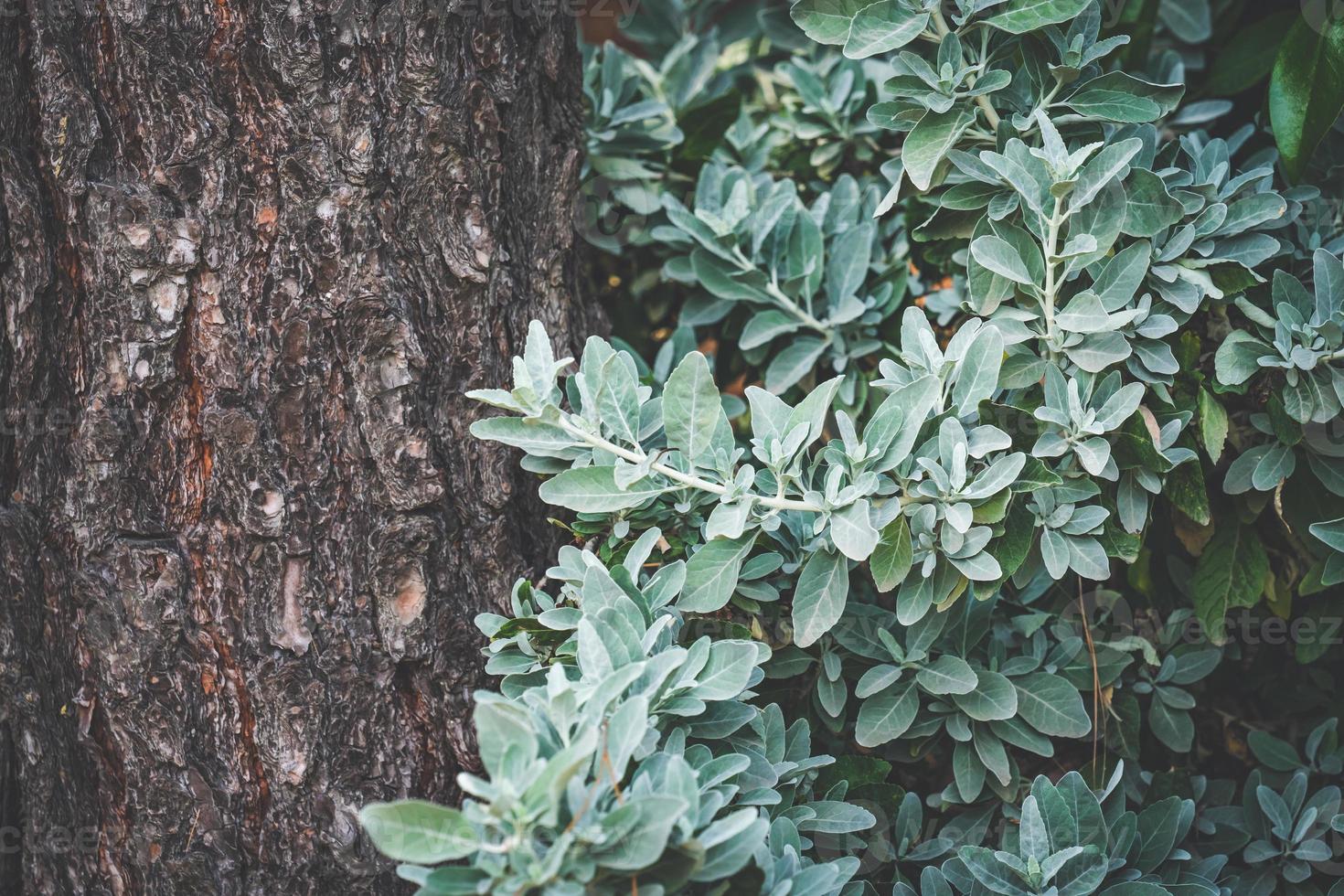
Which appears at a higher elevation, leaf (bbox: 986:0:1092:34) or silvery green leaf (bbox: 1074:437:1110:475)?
leaf (bbox: 986:0:1092:34)

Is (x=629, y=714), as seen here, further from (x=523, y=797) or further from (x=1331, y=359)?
(x=1331, y=359)

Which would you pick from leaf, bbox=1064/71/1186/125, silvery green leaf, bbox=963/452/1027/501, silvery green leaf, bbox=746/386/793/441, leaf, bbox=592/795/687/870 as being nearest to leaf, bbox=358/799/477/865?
leaf, bbox=592/795/687/870

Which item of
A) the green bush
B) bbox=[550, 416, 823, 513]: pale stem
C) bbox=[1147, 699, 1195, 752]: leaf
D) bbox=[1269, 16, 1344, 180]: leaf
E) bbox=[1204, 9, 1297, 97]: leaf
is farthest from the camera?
bbox=[1204, 9, 1297, 97]: leaf

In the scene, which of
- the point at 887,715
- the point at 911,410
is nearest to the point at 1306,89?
the point at 911,410

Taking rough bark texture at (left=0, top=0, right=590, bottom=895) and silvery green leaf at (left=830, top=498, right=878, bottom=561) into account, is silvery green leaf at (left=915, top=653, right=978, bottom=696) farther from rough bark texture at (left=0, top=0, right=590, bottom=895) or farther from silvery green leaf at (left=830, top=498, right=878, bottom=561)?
rough bark texture at (left=0, top=0, right=590, bottom=895)

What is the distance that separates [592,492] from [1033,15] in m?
0.74

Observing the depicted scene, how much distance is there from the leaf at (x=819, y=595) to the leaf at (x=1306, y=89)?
2.67 feet

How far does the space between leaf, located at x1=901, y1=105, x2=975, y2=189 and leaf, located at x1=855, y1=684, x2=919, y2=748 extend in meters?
0.61

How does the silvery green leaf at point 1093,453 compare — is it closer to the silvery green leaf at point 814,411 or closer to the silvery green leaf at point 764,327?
the silvery green leaf at point 814,411

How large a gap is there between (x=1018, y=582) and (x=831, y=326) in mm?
506

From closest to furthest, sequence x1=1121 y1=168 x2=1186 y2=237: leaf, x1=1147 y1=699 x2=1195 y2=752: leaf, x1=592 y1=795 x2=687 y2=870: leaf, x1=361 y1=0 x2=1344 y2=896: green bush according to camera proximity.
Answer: x1=592 y1=795 x2=687 y2=870: leaf → x1=361 y1=0 x2=1344 y2=896: green bush → x1=1121 y1=168 x2=1186 y2=237: leaf → x1=1147 y1=699 x2=1195 y2=752: leaf

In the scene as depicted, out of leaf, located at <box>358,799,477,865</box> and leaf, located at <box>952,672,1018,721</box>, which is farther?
leaf, located at <box>952,672,1018,721</box>

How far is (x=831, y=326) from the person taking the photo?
1.49m

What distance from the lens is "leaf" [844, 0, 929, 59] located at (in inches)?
43.7
